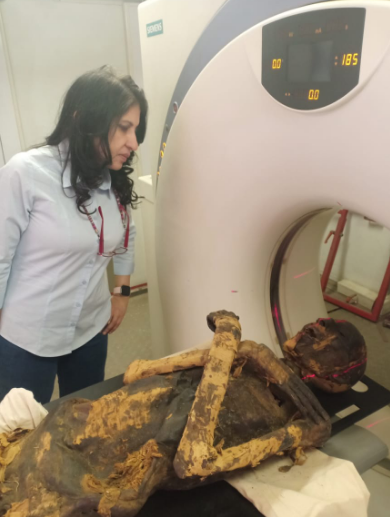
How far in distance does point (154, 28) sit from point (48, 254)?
0.74m

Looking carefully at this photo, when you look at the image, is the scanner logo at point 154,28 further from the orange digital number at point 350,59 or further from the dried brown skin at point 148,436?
the dried brown skin at point 148,436

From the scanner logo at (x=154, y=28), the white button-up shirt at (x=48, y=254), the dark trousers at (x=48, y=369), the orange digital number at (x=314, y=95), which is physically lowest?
the dark trousers at (x=48, y=369)

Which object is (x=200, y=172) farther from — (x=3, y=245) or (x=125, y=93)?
Result: (x=3, y=245)

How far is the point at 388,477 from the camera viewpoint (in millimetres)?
1177

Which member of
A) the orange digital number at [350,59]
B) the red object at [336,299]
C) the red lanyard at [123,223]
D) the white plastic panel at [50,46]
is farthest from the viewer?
the red object at [336,299]

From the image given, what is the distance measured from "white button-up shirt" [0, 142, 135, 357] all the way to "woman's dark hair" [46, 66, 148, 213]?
0.03 m

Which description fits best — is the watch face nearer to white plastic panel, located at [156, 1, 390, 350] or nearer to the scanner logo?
white plastic panel, located at [156, 1, 390, 350]

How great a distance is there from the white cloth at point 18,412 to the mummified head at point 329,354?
613mm

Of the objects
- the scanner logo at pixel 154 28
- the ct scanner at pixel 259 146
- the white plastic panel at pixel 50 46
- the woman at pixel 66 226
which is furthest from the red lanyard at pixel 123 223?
the white plastic panel at pixel 50 46

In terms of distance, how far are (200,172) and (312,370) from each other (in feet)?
1.88

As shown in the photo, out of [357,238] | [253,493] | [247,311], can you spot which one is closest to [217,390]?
[253,493]

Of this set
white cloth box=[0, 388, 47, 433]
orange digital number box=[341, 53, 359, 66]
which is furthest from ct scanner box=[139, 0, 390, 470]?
white cloth box=[0, 388, 47, 433]

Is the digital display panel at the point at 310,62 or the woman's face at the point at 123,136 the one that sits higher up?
the digital display panel at the point at 310,62

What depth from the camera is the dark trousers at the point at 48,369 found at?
127cm
